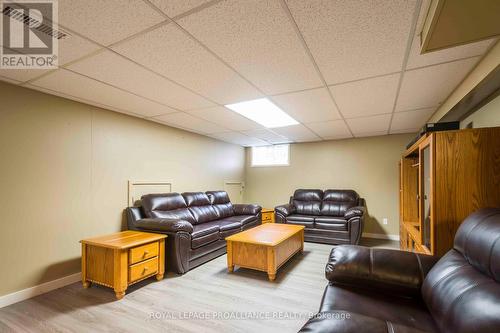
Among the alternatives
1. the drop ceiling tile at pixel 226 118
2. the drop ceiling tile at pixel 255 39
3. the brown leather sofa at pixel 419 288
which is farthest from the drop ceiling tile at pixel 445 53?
the drop ceiling tile at pixel 226 118

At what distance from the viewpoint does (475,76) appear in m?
1.95

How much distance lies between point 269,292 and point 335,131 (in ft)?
10.5

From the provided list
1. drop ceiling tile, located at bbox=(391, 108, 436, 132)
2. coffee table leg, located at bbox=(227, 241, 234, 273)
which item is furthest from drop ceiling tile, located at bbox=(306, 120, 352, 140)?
coffee table leg, located at bbox=(227, 241, 234, 273)

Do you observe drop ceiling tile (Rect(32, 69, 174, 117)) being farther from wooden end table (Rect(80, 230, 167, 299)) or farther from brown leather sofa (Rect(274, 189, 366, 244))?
brown leather sofa (Rect(274, 189, 366, 244))

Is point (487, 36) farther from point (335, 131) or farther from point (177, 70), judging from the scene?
point (335, 131)

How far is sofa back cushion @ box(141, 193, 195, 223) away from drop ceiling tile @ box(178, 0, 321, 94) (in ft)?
7.62

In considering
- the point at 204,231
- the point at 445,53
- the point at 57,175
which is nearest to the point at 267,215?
the point at 204,231

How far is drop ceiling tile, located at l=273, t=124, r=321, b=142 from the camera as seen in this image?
13.9 ft

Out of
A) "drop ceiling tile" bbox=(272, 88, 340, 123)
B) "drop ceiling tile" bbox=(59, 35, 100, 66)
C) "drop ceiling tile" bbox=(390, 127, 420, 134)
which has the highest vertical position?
"drop ceiling tile" bbox=(59, 35, 100, 66)

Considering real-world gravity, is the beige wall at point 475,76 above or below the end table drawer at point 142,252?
above

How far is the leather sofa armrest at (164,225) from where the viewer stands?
9.59 feet

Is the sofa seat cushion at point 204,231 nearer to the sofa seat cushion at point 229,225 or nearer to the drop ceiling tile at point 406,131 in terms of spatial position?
the sofa seat cushion at point 229,225

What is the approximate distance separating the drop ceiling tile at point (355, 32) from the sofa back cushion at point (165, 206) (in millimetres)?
2837

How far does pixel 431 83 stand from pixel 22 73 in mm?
3774
